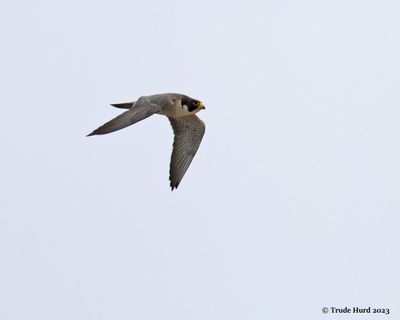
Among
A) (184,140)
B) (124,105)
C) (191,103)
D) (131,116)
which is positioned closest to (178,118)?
(184,140)

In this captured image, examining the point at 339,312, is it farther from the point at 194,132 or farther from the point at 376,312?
the point at 194,132

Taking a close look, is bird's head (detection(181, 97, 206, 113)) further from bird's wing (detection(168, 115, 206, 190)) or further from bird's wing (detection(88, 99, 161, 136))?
bird's wing (detection(88, 99, 161, 136))

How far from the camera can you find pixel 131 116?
19.9 m

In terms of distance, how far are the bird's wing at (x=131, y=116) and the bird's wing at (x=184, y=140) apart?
2.21 metres

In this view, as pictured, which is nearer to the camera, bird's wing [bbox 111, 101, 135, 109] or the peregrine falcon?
the peregrine falcon

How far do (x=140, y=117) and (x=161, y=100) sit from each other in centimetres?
178

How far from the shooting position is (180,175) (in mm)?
23031

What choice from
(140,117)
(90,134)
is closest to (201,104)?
(140,117)

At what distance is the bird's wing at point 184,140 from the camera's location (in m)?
23.2

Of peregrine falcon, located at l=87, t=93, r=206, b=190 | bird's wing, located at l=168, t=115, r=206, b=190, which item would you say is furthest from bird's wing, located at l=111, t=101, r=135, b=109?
bird's wing, located at l=168, t=115, r=206, b=190

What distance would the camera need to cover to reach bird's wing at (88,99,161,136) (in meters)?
19.1

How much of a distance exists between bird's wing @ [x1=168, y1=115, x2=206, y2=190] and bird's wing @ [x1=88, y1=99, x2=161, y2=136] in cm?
221

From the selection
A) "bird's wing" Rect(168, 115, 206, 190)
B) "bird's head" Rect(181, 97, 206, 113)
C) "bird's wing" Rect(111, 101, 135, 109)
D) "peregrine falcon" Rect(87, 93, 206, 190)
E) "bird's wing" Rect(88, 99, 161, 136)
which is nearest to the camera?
"bird's wing" Rect(88, 99, 161, 136)

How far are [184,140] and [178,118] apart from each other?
1.66 ft
